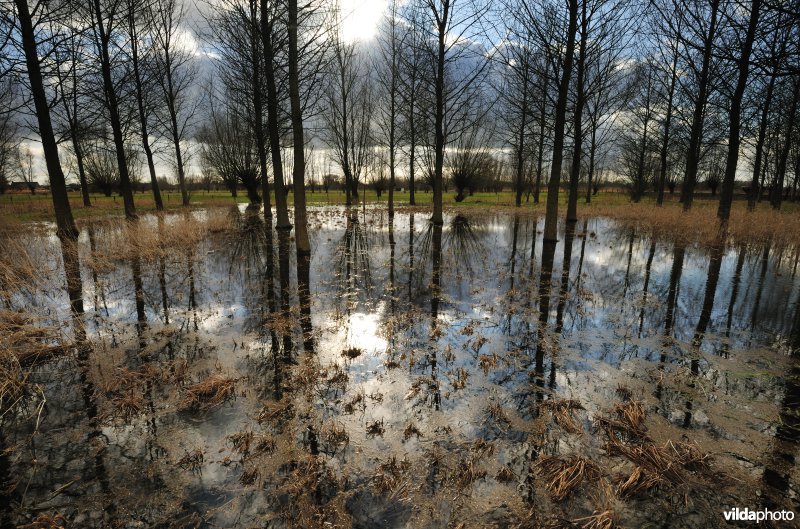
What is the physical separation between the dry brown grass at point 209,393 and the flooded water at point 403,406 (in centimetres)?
2

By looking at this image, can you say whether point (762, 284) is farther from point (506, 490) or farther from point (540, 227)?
point (540, 227)

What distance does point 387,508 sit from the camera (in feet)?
7.44

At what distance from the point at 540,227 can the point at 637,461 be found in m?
16.0

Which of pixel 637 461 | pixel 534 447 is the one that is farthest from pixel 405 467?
pixel 637 461

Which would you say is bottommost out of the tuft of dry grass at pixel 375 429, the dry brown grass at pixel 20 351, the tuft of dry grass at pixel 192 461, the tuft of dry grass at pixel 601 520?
the tuft of dry grass at pixel 192 461

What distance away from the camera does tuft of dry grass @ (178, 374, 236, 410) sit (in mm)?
3357

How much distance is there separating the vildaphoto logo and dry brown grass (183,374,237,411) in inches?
157

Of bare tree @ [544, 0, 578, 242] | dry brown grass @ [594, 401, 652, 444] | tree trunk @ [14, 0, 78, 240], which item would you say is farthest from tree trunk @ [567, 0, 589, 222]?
tree trunk @ [14, 0, 78, 240]

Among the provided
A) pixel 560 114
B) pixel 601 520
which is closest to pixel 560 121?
pixel 560 114

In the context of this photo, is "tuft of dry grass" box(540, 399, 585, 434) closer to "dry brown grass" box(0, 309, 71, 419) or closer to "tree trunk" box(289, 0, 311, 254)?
"dry brown grass" box(0, 309, 71, 419)

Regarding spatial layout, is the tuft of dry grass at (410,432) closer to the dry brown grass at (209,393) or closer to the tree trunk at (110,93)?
the dry brown grass at (209,393)

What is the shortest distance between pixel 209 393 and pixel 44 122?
44.3ft

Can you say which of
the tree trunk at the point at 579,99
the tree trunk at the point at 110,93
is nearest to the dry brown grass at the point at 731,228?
the tree trunk at the point at 579,99

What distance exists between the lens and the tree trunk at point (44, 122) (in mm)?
10469
